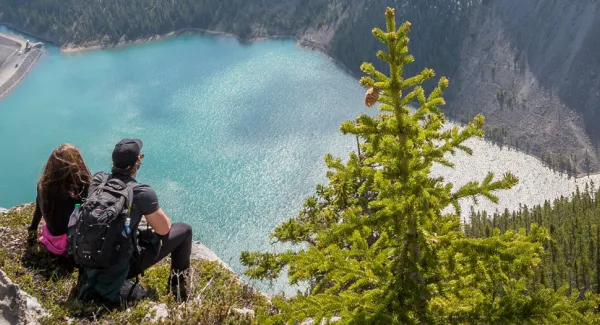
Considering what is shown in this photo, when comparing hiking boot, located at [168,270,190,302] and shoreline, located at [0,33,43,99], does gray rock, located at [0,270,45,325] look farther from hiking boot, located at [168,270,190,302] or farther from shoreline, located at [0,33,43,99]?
shoreline, located at [0,33,43,99]

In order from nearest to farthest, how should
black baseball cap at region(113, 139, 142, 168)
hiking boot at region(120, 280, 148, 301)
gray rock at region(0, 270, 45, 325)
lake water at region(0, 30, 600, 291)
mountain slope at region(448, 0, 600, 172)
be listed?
gray rock at region(0, 270, 45, 325) → black baseball cap at region(113, 139, 142, 168) → hiking boot at region(120, 280, 148, 301) → lake water at region(0, 30, 600, 291) → mountain slope at region(448, 0, 600, 172)

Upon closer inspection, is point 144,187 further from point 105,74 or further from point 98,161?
point 105,74

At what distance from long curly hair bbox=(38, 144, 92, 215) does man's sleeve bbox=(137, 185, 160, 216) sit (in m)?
1.90

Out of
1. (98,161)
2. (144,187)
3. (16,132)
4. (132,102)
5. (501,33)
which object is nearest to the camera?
(144,187)

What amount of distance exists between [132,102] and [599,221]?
82.0 meters

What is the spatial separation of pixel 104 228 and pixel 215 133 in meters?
80.2

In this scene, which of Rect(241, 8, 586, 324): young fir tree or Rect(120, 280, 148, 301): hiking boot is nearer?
Rect(241, 8, 586, 324): young fir tree

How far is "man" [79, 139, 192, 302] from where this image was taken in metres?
9.20

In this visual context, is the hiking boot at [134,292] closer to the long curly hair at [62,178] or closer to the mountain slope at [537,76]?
the long curly hair at [62,178]

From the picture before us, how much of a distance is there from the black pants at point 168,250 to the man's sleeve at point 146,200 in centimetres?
112

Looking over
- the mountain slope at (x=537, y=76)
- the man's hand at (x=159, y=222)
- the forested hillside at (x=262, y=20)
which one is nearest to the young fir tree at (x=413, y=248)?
the man's hand at (x=159, y=222)

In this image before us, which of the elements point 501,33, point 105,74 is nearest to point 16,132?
point 105,74

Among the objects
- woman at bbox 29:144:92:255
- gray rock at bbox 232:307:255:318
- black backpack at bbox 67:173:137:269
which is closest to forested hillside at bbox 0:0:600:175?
gray rock at bbox 232:307:255:318

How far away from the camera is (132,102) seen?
100 metres
